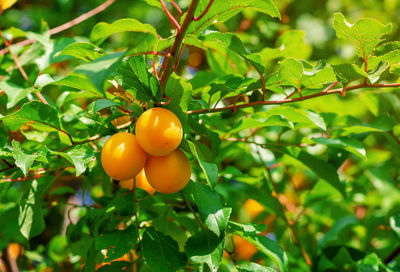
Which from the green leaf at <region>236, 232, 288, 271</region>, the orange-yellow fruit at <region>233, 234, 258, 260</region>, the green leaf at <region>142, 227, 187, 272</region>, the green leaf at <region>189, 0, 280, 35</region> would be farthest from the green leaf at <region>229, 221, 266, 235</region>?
the orange-yellow fruit at <region>233, 234, 258, 260</region>

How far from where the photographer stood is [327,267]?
102 centimetres

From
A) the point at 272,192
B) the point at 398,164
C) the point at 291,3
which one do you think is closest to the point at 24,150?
the point at 272,192

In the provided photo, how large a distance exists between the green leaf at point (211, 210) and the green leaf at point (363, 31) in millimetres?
372

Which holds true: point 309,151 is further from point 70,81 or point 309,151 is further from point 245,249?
point 70,81

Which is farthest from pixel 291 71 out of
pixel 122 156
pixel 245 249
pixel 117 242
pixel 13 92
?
pixel 245 249

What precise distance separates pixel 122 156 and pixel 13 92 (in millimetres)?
376

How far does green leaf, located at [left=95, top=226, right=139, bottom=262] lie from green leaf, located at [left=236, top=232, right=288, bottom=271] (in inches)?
8.4

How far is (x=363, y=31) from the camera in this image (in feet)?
2.07

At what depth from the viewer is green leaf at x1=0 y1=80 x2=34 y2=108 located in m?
0.80

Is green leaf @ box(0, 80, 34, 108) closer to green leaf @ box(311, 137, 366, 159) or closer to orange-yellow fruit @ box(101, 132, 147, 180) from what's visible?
orange-yellow fruit @ box(101, 132, 147, 180)

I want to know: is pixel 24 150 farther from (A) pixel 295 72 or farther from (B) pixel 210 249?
(A) pixel 295 72

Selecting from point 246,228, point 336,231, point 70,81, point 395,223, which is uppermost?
point 70,81

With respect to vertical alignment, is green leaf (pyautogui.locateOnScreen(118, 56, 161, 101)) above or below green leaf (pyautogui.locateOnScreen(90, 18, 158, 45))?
below

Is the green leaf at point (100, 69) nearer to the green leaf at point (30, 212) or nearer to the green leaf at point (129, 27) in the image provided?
the green leaf at point (129, 27)
